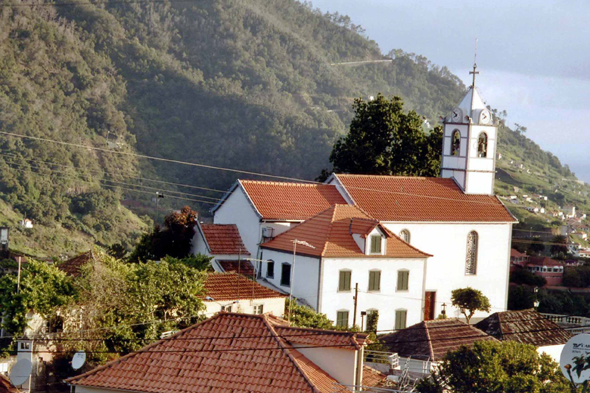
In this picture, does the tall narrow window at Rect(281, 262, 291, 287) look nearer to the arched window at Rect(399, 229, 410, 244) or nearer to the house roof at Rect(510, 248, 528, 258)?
the arched window at Rect(399, 229, 410, 244)

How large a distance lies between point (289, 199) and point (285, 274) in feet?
15.2

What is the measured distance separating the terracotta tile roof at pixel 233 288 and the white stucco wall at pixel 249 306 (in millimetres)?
187

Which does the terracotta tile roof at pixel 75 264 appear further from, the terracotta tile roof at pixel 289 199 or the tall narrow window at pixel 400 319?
the tall narrow window at pixel 400 319

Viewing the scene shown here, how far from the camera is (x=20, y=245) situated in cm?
6831

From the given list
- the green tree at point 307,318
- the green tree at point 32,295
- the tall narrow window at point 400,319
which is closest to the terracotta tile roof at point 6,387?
the green tree at point 32,295

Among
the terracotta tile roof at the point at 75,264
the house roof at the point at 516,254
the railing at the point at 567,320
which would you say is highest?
the house roof at the point at 516,254

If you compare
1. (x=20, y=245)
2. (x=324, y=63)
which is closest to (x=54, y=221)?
(x=20, y=245)

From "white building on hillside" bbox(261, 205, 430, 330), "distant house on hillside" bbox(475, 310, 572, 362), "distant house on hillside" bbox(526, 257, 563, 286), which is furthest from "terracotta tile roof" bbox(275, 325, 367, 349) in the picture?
"distant house on hillside" bbox(526, 257, 563, 286)

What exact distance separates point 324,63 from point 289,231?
12243 cm

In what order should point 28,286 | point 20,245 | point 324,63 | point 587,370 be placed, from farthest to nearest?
1. point 324,63
2. point 20,245
3. point 28,286
4. point 587,370

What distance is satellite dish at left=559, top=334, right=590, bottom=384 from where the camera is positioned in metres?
21.5

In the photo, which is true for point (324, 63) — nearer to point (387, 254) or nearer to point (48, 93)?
point (48, 93)

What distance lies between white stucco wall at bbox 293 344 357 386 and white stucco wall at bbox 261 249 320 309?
13595mm

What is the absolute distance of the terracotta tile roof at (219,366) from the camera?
2159cm
